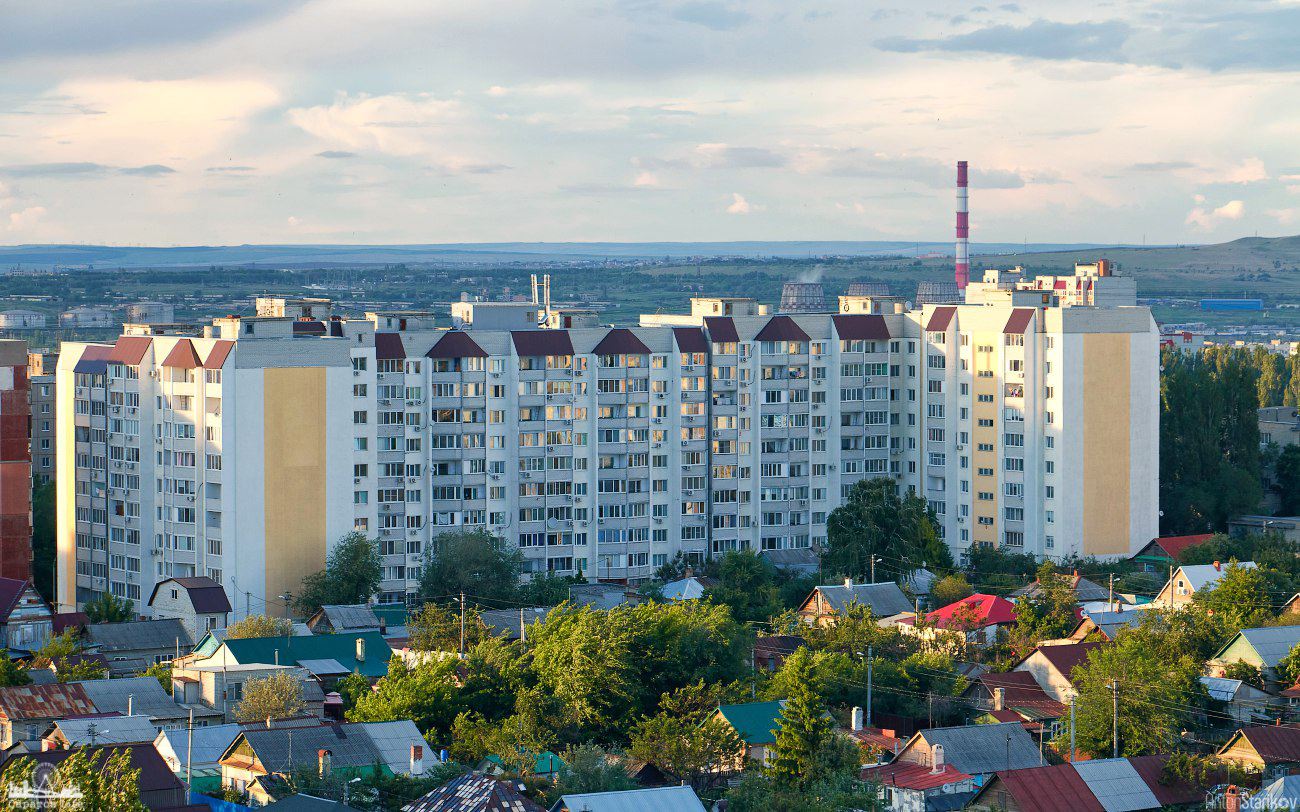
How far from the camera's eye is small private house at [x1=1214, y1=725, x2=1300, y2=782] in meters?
47.7

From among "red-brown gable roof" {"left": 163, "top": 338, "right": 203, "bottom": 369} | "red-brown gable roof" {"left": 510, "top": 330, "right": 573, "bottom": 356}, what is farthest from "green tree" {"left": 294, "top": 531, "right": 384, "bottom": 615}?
"red-brown gable roof" {"left": 510, "top": 330, "right": 573, "bottom": 356}

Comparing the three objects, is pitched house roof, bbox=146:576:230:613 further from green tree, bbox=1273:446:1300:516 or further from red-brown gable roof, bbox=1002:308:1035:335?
green tree, bbox=1273:446:1300:516

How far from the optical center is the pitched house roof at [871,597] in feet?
233

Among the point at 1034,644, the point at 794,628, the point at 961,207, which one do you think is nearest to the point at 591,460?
the point at 794,628

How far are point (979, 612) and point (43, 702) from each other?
2959 centimetres

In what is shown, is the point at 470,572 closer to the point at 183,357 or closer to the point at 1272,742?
the point at 183,357

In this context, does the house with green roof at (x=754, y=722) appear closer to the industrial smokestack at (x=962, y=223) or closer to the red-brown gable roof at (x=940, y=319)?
the red-brown gable roof at (x=940, y=319)

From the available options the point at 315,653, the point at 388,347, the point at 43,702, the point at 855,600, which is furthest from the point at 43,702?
the point at 388,347

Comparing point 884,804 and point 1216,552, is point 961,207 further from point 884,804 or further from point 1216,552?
point 884,804

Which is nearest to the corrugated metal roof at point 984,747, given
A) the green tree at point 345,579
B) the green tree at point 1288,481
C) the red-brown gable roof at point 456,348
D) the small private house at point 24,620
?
the green tree at point 345,579

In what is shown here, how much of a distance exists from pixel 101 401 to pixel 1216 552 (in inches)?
1758

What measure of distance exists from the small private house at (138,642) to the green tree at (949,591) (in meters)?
25.8

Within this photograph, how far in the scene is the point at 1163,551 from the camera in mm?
87750

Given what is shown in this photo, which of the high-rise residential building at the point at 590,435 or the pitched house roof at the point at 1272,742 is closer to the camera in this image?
the pitched house roof at the point at 1272,742
